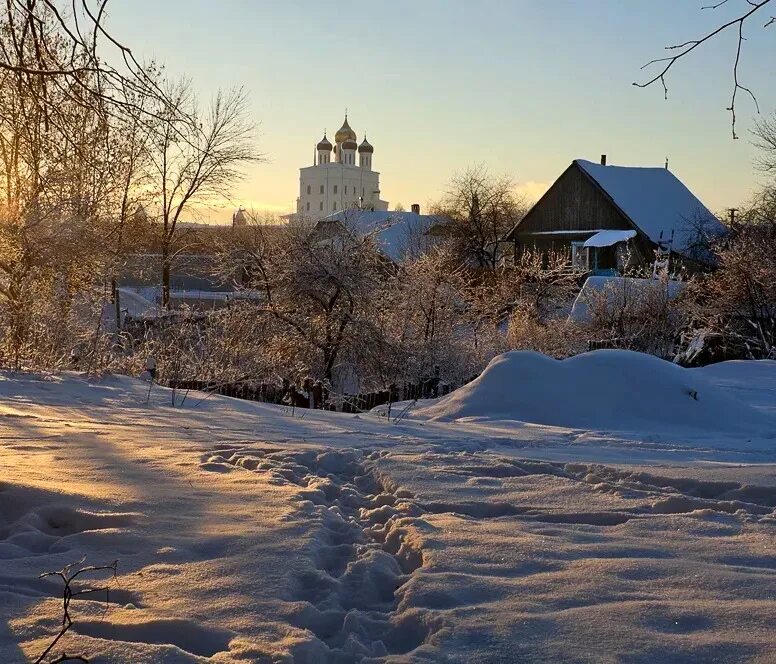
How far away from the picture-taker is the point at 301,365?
17.1m

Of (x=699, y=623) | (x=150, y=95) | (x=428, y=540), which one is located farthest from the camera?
(x=150, y=95)

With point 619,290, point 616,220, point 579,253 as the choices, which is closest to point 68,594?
point 619,290

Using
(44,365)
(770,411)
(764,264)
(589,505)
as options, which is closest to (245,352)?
(44,365)

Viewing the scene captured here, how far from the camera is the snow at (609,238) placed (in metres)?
39.4

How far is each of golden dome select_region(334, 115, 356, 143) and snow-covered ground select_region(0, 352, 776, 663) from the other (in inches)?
5442

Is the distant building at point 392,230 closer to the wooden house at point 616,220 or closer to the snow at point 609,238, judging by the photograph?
the wooden house at point 616,220

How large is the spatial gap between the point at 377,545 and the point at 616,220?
4038 centimetres

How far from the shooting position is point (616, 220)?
41.7 metres

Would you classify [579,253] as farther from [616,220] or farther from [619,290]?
[619,290]

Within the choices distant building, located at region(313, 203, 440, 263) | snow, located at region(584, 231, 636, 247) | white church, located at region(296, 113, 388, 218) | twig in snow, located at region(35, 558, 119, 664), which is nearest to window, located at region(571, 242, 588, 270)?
snow, located at region(584, 231, 636, 247)

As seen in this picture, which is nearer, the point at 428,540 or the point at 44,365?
the point at 428,540

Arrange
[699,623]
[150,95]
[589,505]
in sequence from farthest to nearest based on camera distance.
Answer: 1. [150,95]
2. [589,505]
3. [699,623]

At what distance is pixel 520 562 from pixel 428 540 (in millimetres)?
443

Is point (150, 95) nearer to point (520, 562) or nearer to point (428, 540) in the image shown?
point (428, 540)
